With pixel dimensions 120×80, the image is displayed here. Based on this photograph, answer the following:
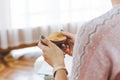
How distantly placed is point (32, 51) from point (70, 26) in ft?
1.25

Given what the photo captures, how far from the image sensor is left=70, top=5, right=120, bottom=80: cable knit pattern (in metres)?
0.71

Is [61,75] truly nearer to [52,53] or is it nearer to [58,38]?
[52,53]

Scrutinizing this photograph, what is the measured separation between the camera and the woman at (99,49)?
711 mm

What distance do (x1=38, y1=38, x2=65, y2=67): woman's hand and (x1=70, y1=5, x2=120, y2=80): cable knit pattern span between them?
0.72ft

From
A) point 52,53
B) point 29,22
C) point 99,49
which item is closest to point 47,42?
point 52,53

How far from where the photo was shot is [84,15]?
85.5 inches

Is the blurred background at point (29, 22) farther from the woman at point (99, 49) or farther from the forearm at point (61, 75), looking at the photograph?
the woman at point (99, 49)

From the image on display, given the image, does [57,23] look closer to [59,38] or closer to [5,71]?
[5,71]

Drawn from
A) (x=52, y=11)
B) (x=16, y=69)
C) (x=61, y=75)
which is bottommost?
(x=16, y=69)

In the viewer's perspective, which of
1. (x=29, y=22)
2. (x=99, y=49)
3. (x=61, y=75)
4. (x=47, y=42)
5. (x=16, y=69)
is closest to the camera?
(x=99, y=49)

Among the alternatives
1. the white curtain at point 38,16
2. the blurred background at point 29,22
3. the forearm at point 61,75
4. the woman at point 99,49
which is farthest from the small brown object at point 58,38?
the white curtain at point 38,16

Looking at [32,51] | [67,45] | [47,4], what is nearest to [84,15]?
[47,4]

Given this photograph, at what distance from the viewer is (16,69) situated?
179 centimetres

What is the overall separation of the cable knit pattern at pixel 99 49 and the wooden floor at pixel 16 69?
80 cm
